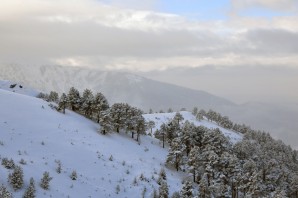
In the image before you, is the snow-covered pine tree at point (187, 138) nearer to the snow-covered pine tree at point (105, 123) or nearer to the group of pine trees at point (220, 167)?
the group of pine trees at point (220, 167)

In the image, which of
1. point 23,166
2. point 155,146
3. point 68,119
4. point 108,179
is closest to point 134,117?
point 155,146

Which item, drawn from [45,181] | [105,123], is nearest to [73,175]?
[45,181]

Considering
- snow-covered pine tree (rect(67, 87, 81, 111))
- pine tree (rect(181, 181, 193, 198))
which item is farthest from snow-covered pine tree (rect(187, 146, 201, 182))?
snow-covered pine tree (rect(67, 87, 81, 111))

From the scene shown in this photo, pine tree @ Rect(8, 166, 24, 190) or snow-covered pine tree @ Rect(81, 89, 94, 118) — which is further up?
snow-covered pine tree @ Rect(81, 89, 94, 118)

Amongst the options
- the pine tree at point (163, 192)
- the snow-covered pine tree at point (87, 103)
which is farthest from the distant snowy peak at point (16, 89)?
the pine tree at point (163, 192)

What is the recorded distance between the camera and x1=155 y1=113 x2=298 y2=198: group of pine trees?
76.0 m

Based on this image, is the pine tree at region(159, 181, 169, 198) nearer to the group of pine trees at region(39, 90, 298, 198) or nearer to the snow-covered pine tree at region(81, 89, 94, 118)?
the group of pine trees at region(39, 90, 298, 198)

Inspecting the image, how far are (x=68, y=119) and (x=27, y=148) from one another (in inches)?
1122

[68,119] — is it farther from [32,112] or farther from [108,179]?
[108,179]

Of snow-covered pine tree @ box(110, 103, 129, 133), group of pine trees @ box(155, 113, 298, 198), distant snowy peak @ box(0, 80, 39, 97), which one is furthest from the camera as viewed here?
distant snowy peak @ box(0, 80, 39, 97)

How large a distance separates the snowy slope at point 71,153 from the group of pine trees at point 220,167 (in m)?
5.32

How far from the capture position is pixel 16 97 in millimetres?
95938

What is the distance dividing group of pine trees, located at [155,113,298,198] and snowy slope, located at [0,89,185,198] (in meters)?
5.32

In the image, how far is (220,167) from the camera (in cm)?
8219
